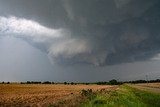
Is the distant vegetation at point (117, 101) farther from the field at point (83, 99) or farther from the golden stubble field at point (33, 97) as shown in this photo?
the golden stubble field at point (33, 97)

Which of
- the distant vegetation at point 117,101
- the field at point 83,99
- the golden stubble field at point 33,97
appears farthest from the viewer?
the golden stubble field at point 33,97

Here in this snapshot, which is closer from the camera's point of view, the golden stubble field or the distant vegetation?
the distant vegetation

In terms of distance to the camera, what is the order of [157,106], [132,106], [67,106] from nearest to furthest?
1. [67,106]
2. [132,106]
3. [157,106]

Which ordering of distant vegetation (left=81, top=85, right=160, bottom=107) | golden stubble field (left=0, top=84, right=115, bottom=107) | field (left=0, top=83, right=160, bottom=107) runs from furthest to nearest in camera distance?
golden stubble field (left=0, top=84, right=115, bottom=107) < field (left=0, top=83, right=160, bottom=107) < distant vegetation (left=81, top=85, right=160, bottom=107)

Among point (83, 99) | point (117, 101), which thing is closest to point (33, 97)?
point (83, 99)

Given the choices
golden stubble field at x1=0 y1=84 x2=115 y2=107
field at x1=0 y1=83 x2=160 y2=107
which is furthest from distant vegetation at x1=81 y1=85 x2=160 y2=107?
golden stubble field at x1=0 y1=84 x2=115 y2=107

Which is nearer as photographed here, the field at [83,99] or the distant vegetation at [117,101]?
the distant vegetation at [117,101]

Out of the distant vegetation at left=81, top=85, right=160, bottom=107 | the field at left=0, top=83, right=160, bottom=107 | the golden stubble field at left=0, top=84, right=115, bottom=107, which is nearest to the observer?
the distant vegetation at left=81, top=85, right=160, bottom=107

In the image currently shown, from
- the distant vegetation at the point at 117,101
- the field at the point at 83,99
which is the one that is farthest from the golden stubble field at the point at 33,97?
the distant vegetation at the point at 117,101

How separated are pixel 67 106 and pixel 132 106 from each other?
8332 mm

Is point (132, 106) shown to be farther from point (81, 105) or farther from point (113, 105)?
point (81, 105)

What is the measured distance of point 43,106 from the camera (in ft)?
92.3

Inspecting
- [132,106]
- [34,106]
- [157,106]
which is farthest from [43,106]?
[157,106]

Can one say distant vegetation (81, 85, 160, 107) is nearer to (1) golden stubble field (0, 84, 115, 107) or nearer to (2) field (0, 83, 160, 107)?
(2) field (0, 83, 160, 107)
